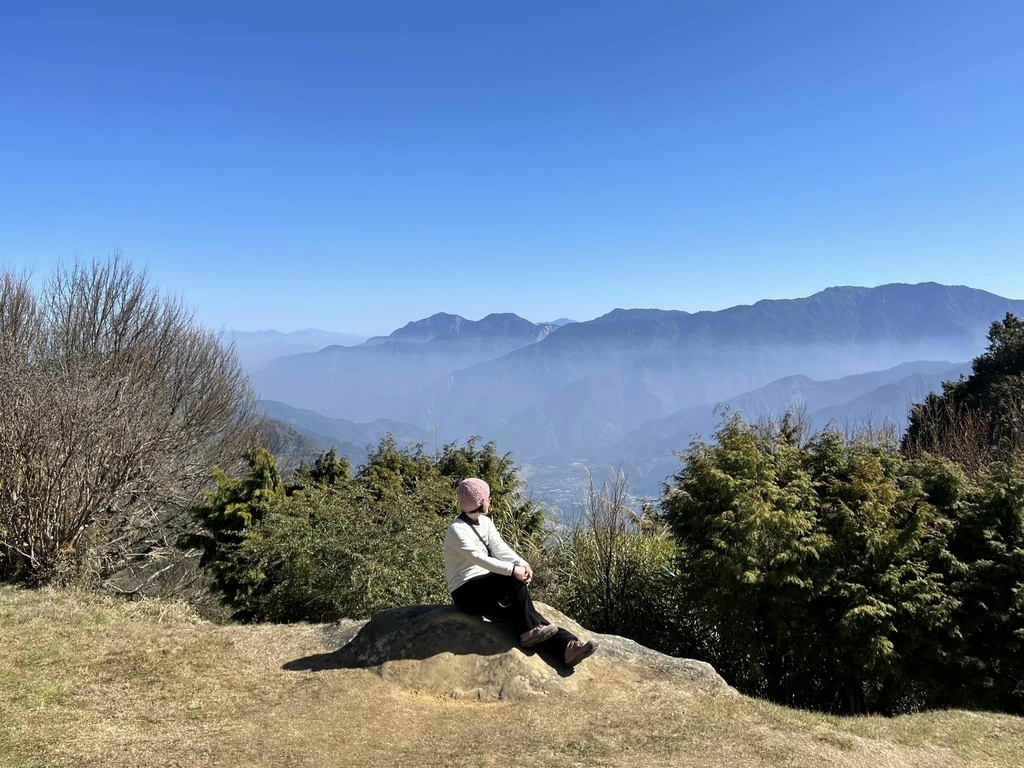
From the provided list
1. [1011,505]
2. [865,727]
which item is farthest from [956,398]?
[865,727]

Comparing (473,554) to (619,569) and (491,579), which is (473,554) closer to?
(491,579)

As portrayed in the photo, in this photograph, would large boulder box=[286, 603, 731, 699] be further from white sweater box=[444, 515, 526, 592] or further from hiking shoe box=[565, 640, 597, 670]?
white sweater box=[444, 515, 526, 592]

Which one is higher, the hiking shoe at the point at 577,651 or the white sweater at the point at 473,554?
the white sweater at the point at 473,554

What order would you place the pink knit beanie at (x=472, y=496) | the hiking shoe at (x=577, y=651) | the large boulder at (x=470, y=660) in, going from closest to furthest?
the large boulder at (x=470, y=660), the hiking shoe at (x=577, y=651), the pink knit beanie at (x=472, y=496)

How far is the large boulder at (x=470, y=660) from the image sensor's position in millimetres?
6059

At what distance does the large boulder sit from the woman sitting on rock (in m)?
0.17

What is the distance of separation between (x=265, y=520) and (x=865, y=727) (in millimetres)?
10711

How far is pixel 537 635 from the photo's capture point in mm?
A: 6242

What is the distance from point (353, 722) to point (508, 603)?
1.81m

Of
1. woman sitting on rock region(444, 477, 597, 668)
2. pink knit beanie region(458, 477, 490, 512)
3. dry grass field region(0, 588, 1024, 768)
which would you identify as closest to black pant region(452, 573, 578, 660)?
woman sitting on rock region(444, 477, 597, 668)

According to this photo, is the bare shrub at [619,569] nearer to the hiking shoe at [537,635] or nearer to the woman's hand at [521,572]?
the hiking shoe at [537,635]

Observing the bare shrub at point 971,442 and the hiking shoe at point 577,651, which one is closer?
the hiking shoe at point 577,651

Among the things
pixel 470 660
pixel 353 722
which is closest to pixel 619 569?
pixel 470 660

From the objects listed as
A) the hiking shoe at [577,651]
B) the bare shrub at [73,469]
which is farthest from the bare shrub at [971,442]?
the bare shrub at [73,469]
